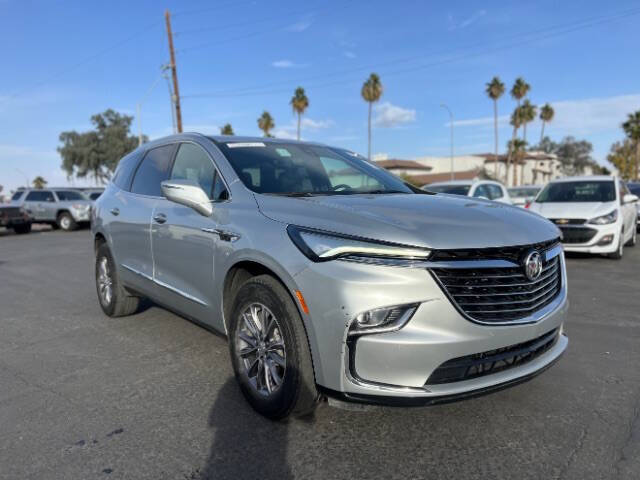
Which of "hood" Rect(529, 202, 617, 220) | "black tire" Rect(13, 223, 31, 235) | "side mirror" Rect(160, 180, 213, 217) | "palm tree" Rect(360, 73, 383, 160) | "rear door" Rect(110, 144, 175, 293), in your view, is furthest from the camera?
"palm tree" Rect(360, 73, 383, 160)

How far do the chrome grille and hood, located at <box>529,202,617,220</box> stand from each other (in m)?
7.31

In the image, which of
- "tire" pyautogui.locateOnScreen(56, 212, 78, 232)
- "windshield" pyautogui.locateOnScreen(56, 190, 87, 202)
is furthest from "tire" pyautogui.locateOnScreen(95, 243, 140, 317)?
"windshield" pyautogui.locateOnScreen(56, 190, 87, 202)

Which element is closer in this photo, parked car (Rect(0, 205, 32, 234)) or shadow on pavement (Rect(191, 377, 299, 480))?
shadow on pavement (Rect(191, 377, 299, 480))

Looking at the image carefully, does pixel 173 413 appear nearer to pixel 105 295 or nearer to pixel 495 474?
pixel 495 474

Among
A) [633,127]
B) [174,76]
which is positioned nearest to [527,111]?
[633,127]

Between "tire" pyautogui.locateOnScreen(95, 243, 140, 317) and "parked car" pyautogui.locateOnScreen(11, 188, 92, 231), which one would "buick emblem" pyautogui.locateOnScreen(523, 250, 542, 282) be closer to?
"tire" pyautogui.locateOnScreen(95, 243, 140, 317)

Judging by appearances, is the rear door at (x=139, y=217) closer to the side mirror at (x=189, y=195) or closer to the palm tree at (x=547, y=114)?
the side mirror at (x=189, y=195)

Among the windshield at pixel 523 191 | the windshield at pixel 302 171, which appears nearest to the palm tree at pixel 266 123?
the windshield at pixel 523 191

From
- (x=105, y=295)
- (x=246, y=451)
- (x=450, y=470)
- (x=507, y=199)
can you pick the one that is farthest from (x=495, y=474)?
(x=507, y=199)

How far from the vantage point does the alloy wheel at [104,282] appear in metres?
5.26

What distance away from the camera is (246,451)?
2.57 metres

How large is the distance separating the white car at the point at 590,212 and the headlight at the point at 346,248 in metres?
7.63

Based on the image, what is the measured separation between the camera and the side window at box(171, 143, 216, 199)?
364 cm

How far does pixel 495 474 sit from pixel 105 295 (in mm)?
4445
